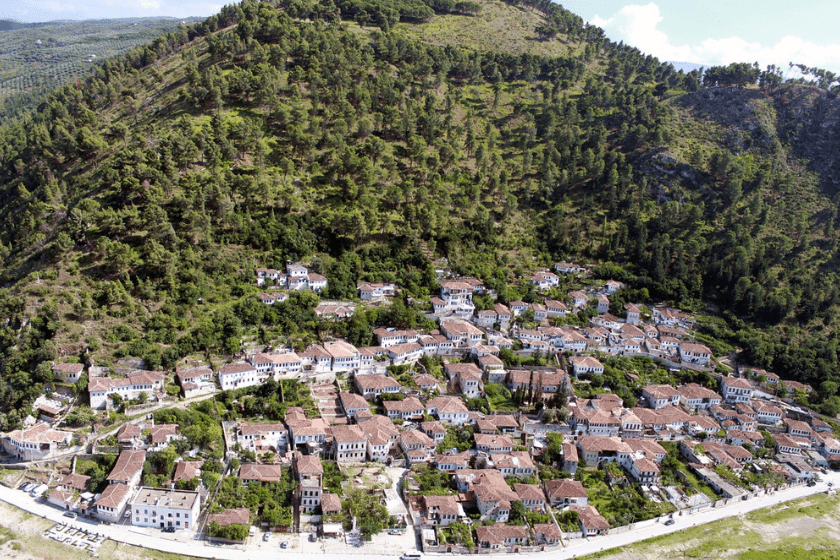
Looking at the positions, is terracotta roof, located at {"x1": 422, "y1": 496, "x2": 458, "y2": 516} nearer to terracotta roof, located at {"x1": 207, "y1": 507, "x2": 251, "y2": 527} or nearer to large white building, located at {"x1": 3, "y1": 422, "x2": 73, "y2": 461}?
terracotta roof, located at {"x1": 207, "y1": 507, "x2": 251, "y2": 527}

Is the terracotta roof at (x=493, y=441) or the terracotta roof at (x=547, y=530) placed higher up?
the terracotta roof at (x=493, y=441)

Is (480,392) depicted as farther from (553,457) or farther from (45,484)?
(45,484)

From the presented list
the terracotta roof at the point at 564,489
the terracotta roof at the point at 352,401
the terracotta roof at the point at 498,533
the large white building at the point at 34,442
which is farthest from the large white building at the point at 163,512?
the terracotta roof at the point at 564,489

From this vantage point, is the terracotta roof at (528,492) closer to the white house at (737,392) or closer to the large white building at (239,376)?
the large white building at (239,376)

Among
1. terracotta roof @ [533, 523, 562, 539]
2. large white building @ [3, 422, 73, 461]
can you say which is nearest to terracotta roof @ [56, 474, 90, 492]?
large white building @ [3, 422, 73, 461]

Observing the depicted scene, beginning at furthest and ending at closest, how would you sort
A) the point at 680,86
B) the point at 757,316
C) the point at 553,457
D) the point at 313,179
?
1. the point at 680,86
2. the point at 313,179
3. the point at 757,316
4. the point at 553,457

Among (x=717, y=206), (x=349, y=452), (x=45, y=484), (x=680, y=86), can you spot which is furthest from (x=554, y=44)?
(x=45, y=484)

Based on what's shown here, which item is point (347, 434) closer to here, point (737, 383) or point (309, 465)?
point (309, 465)

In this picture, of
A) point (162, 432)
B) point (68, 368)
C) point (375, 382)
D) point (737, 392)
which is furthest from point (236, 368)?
point (737, 392)
